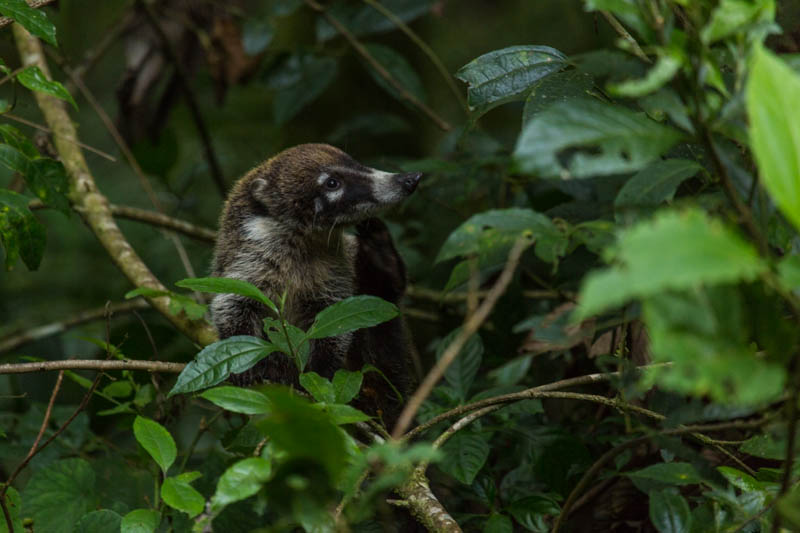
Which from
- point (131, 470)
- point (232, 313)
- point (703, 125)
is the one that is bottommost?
point (131, 470)

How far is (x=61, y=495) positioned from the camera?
249 centimetres

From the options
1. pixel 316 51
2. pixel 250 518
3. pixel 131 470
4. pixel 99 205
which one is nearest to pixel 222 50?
pixel 316 51

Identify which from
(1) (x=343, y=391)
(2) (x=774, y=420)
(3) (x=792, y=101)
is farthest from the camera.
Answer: (1) (x=343, y=391)

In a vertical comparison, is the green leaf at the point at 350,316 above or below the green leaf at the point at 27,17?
below

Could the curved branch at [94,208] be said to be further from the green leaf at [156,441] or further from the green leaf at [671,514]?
the green leaf at [671,514]

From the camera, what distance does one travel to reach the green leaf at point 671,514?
74.0 inches

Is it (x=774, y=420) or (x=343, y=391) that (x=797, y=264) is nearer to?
(x=774, y=420)

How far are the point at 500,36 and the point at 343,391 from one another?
14.4 feet

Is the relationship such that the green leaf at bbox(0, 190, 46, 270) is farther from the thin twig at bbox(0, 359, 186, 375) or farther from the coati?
the coati

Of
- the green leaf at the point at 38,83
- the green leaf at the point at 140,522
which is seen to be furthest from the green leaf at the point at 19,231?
the green leaf at the point at 140,522

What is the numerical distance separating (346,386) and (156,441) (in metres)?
0.49

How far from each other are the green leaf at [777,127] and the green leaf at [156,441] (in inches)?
58.8

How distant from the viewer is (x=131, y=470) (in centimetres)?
311

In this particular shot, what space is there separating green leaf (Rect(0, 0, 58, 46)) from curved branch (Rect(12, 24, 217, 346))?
1.07 meters
